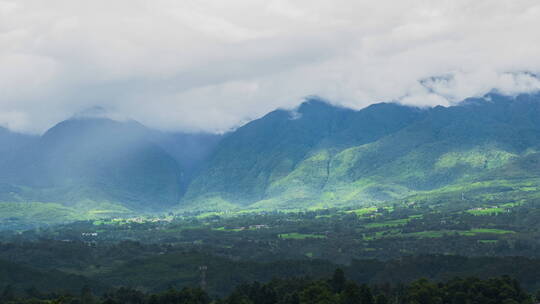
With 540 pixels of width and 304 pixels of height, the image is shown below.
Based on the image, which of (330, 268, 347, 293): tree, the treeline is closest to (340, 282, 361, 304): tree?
the treeline

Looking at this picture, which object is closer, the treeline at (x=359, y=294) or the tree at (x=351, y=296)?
the tree at (x=351, y=296)

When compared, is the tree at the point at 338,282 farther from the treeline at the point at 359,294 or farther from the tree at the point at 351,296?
the tree at the point at 351,296

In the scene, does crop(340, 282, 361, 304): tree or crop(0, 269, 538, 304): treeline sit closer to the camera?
crop(340, 282, 361, 304): tree

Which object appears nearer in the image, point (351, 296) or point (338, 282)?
point (351, 296)

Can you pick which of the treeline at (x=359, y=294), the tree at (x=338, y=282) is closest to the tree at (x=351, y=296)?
→ the treeline at (x=359, y=294)

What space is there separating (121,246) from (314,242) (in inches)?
2133

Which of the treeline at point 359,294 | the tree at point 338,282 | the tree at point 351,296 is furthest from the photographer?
the tree at point 338,282

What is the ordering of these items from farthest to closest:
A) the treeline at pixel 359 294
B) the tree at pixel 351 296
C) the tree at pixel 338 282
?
the tree at pixel 338 282 < the treeline at pixel 359 294 < the tree at pixel 351 296

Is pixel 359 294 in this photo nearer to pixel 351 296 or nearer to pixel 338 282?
pixel 351 296

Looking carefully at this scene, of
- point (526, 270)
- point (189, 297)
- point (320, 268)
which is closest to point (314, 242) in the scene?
point (320, 268)

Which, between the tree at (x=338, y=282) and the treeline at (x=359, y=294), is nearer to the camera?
the treeline at (x=359, y=294)

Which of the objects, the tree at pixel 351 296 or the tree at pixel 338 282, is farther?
the tree at pixel 338 282

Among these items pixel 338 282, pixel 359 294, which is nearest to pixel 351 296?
pixel 359 294

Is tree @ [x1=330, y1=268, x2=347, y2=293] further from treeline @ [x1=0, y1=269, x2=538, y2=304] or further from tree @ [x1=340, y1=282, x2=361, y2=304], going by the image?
tree @ [x1=340, y1=282, x2=361, y2=304]
